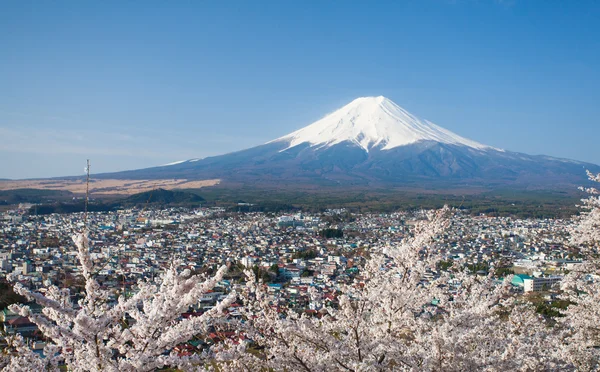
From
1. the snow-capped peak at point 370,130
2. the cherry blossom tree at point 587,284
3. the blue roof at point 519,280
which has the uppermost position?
the snow-capped peak at point 370,130

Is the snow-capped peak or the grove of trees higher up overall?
the snow-capped peak

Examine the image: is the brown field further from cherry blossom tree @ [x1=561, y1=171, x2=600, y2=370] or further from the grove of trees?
the grove of trees

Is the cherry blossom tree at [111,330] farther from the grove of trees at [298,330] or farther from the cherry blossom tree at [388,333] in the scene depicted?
the cherry blossom tree at [388,333]

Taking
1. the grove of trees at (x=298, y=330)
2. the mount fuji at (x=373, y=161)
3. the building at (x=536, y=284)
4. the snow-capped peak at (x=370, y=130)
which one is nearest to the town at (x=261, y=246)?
the building at (x=536, y=284)

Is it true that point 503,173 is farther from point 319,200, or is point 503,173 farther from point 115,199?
point 115,199

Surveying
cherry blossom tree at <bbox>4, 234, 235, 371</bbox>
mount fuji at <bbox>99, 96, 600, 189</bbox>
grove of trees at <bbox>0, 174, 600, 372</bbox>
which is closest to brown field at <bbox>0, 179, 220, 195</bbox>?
mount fuji at <bbox>99, 96, 600, 189</bbox>

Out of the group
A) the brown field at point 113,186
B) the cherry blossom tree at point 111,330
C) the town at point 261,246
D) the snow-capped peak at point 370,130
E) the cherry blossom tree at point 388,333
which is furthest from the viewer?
the snow-capped peak at point 370,130

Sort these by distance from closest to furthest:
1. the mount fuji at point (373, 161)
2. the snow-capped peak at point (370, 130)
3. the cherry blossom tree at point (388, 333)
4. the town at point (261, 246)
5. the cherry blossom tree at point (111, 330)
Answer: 1. the cherry blossom tree at point (111, 330)
2. the cherry blossom tree at point (388, 333)
3. the town at point (261, 246)
4. the mount fuji at point (373, 161)
5. the snow-capped peak at point (370, 130)
